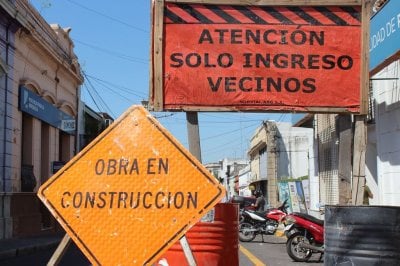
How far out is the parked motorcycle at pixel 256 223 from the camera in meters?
17.0

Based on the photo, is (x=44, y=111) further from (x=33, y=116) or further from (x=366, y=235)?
(x=366, y=235)

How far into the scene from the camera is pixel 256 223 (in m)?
17.3

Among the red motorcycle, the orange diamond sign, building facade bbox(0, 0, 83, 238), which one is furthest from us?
building facade bbox(0, 0, 83, 238)

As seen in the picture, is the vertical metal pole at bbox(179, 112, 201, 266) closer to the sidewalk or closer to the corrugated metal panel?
the sidewalk

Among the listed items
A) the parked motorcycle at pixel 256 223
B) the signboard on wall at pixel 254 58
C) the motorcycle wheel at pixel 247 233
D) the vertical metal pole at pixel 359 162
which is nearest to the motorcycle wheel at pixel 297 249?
the parked motorcycle at pixel 256 223

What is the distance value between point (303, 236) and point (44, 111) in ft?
46.8

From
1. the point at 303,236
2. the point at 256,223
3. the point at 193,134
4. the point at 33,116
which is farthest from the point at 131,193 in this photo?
the point at 33,116

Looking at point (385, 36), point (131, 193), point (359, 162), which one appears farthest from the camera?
point (385, 36)

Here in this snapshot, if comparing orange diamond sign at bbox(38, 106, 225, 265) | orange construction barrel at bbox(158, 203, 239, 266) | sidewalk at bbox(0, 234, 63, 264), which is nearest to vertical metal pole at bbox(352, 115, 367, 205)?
orange construction barrel at bbox(158, 203, 239, 266)

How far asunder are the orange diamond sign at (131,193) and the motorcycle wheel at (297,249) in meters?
7.90

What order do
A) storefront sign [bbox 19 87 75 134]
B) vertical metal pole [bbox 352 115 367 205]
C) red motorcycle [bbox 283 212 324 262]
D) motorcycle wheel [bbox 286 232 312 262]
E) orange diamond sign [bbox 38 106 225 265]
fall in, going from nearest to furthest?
orange diamond sign [bbox 38 106 225 265] < vertical metal pole [bbox 352 115 367 205] < red motorcycle [bbox 283 212 324 262] < motorcycle wheel [bbox 286 232 312 262] < storefront sign [bbox 19 87 75 134]

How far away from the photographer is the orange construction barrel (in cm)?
571

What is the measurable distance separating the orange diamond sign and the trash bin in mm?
1805

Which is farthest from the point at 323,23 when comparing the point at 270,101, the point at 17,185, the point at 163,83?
the point at 17,185
